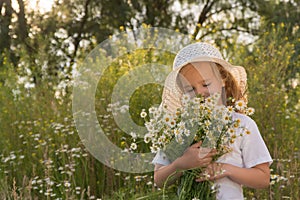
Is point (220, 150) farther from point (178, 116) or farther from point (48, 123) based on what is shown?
point (48, 123)

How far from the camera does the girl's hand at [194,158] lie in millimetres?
1956

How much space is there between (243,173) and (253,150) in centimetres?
11

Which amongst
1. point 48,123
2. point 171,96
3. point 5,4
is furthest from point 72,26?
point 171,96

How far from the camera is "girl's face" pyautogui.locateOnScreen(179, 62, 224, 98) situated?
2174 millimetres

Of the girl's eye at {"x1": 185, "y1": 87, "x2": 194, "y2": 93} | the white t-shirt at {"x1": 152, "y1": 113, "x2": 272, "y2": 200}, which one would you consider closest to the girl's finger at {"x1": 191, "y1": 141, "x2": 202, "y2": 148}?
the white t-shirt at {"x1": 152, "y1": 113, "x2": 272, "y2": 200}

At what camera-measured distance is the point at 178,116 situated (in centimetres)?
203

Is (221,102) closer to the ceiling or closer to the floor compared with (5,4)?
closer to the floor

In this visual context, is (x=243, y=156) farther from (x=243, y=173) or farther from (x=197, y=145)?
(x=197, y=145)

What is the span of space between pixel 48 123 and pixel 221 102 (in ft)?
9.16

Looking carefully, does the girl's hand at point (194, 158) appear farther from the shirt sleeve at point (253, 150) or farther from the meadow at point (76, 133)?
the meadow at point (76, 133)

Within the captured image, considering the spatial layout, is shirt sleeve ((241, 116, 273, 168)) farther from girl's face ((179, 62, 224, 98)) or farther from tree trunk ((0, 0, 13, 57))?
tree trunk ((0, 0, 13, 57))

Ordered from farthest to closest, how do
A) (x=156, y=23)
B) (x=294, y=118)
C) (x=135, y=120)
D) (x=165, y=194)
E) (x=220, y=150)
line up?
(x=156, y=23) → (x=294, y=118) → (x=135, y=120) → (x=165, y=194) → (x=220, y=150)

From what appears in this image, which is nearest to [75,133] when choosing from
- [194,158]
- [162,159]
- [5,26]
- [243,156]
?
[162,159]

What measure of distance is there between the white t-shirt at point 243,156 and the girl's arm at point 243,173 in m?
0.03
